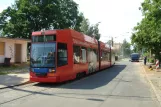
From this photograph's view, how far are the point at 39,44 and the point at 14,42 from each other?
66.0ft

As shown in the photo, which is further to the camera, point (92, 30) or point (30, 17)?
point (92, 30)

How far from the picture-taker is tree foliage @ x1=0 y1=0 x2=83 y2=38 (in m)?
53.5

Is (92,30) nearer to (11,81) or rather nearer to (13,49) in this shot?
(13,49)

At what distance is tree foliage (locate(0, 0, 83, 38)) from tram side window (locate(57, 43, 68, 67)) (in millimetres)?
35927

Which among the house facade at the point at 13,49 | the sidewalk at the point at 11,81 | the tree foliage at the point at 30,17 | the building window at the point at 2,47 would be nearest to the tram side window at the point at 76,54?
the sidewalk at the point at 11,81

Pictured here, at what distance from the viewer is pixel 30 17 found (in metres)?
54.6

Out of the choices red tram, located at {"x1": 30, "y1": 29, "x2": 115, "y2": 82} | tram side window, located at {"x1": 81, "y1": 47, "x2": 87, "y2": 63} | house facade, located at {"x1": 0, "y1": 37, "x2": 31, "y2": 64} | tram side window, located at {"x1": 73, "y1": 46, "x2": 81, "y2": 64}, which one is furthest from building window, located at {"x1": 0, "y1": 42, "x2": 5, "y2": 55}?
red tram, located at {"x1": 30, "y1": 29, "x2": 115, "y2": 82}

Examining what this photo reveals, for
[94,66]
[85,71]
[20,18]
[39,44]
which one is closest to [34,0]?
[20,18]

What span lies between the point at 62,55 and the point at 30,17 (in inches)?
1509

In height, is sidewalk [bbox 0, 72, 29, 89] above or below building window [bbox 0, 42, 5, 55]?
below

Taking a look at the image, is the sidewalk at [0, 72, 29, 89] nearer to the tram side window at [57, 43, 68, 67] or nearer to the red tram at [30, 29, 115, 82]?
the red tram at [30, 29, 115, 82]

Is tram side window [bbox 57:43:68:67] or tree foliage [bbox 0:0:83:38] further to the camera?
tree foliage [bbox 0:0:83:38]

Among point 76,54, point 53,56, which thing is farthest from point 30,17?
point 53,56

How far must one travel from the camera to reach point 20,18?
54.6m
